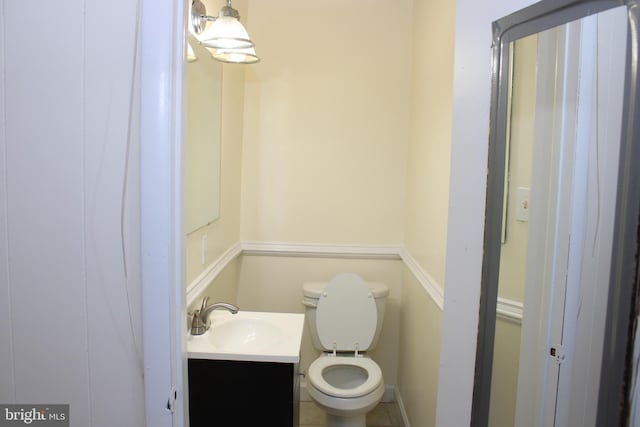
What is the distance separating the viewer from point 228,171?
225 centimetres

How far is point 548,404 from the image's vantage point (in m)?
0.79

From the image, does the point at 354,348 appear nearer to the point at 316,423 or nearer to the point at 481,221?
the point at 316,423

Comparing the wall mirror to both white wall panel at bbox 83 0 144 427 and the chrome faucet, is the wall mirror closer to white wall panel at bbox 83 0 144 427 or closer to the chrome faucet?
the chrome faucet

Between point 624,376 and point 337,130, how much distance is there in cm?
A: 207

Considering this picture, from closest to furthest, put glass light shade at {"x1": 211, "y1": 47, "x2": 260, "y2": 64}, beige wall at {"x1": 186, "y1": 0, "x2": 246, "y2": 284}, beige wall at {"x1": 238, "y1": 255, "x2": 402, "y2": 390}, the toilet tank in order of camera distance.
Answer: glass light shade at {"x1": 211, "y1": 47, "x2": 260, "y2": 64} → beige wall at {"x1": 186, "y1": 0, "x2": 246, "y2": 284} → the toilet tank → beige wall at {"x1": 238, "y1": 255, "x2": 402, "y2": 390}

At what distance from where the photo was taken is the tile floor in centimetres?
247

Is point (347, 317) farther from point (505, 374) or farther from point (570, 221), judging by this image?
point (570, 221)

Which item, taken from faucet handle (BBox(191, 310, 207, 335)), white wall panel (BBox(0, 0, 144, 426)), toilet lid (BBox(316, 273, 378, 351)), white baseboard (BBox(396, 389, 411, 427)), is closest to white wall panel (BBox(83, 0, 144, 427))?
white wall panel (BBox(0, 0, 144, 426))

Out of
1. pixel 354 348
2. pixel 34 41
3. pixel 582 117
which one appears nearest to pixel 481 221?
pixel 582 117

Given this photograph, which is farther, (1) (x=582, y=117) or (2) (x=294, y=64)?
(2) (x=294, y=64)

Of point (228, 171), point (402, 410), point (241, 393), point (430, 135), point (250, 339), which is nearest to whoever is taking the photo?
point (241, 393)

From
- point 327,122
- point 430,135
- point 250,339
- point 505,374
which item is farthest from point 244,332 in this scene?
point 327,122

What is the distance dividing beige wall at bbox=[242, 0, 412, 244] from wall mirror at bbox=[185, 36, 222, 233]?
587 millimetres

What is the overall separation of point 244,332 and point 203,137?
807 millimetres
